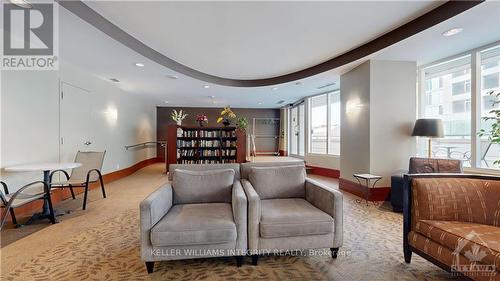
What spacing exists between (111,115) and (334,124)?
6030mm

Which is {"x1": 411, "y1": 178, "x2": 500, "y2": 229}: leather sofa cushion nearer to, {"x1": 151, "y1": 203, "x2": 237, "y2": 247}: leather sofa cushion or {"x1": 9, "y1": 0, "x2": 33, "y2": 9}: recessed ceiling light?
{"x1": 151, "y1": 203, "x2": 237, "y2": 247}: leather sofa cushion

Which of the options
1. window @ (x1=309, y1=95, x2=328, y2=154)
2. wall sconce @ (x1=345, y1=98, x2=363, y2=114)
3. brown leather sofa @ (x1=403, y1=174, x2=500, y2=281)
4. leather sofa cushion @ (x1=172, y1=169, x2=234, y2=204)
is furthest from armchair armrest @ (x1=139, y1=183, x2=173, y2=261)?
window @ (x1=309, y1=95, x2=328, y2=154)

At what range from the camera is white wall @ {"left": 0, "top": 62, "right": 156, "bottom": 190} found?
3.19 metres

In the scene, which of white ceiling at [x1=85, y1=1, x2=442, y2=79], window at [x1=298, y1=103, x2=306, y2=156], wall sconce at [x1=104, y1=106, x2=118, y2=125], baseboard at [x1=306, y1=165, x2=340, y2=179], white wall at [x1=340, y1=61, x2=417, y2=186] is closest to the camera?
white ceiling at [x1=85, y1=1, x2=442, y2=79]

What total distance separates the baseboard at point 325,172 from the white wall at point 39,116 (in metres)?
5.76

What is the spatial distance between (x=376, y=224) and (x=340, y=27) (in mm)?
2716

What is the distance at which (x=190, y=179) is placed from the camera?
2.59 meters

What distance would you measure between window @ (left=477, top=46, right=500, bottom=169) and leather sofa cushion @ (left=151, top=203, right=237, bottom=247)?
166 inches

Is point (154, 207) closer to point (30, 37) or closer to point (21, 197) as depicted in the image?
point (21, 197)

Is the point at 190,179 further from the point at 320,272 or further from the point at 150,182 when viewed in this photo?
the point at 150,182

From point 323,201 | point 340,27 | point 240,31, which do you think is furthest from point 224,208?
point 340,27

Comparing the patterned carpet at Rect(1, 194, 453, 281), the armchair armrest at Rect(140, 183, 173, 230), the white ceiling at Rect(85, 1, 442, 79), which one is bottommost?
the patterned carpet at Rect(1, 194, 453, 281)

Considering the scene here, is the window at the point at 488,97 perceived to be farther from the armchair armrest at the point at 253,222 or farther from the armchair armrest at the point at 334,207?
the armchair armrest at the point at 253,222

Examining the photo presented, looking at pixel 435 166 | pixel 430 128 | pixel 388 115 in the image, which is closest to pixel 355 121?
pixel 388 115
